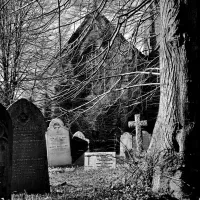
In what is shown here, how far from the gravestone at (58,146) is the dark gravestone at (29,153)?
25.4ft

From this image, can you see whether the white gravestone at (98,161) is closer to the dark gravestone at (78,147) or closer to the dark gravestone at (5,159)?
the dark gravestone at (78,147)

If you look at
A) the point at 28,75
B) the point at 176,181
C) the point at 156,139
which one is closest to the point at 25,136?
the point at 156,139

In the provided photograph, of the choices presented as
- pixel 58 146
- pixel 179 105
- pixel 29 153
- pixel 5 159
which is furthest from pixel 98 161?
pixel 5 159

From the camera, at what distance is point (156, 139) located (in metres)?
6.70

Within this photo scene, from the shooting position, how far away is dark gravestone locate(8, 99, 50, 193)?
8453mm

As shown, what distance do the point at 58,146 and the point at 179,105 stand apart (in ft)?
35.2

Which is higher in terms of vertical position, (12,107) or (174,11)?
(174,11)

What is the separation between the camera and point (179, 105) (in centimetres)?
643

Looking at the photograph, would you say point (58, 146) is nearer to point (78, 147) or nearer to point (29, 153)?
point (78, 147)

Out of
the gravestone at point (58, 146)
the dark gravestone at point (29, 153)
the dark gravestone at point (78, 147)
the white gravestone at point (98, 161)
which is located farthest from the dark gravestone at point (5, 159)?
the dark gravestone at point (78, 147)

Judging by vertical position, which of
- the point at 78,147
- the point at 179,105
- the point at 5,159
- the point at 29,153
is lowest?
the point at 78,147

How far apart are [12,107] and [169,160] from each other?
13.1 ft

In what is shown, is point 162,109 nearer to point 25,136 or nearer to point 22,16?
point 25,136

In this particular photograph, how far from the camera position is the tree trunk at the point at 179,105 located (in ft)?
20.5
